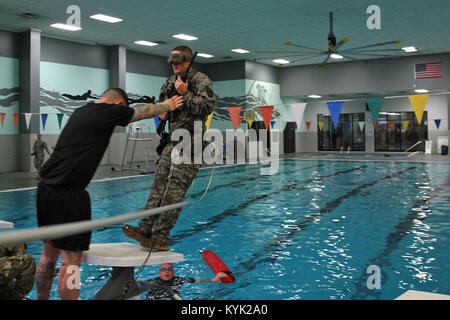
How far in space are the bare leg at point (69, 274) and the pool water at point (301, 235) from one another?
0.98 m

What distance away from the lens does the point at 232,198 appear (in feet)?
28.6

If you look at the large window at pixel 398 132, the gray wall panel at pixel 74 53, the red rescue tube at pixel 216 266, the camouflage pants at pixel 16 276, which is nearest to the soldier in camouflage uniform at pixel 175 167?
the camouflage pants at pixel 16 276

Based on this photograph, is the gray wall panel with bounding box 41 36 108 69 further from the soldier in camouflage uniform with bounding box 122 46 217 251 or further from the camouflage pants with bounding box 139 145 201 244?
the camouflage pants with bounding box 139 145 201 244

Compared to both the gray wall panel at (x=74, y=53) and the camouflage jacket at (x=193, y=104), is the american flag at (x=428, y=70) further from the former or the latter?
the camouflage jacket at (x=193, y=104)

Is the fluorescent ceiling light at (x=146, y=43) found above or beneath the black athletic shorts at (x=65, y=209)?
above

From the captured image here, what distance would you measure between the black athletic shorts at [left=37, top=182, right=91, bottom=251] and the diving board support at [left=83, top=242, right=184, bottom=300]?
19 cm

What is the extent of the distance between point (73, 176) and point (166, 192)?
781 millimetres

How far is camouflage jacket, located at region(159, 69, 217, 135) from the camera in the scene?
3.15 meters

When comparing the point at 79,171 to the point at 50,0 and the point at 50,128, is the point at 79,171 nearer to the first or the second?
the point at 50,0

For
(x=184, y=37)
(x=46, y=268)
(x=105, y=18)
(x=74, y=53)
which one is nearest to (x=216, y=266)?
(x=46, y=268)

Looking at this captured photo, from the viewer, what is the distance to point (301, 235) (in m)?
5.52

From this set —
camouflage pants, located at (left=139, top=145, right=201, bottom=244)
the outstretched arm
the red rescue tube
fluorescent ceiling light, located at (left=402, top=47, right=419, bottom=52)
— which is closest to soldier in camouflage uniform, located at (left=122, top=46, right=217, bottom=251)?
camouflage pants, located at (left=139, top=145, right=201, bottom=244)

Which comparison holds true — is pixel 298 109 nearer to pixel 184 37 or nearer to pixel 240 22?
pixel 240 22

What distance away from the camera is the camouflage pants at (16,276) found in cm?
229
